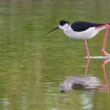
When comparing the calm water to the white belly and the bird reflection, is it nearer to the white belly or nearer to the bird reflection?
the bird reflection

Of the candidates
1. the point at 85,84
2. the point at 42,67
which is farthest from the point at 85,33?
the point at 85,84

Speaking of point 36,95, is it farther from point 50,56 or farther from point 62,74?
point 50,56

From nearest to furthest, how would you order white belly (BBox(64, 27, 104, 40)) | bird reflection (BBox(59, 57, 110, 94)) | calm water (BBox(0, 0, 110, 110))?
calm water (BBox(0, 0, 110, 110))
bird reflection (BBox(59, 57, 110, 94))
white belly (BBox(64, 27, 104, 40))

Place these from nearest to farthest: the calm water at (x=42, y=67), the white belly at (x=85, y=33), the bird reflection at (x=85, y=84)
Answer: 1. the calm water at (x=42, y=67)
2. the bird reflection at (x=85, y=84)
3. the white belly at (x=85, y=33)

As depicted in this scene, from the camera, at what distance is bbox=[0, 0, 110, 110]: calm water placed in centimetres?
764

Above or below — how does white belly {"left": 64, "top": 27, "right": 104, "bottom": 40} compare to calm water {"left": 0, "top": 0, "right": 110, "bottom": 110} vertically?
above

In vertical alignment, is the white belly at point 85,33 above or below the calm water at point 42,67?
above

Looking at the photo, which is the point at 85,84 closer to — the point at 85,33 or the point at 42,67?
the point at 42,67

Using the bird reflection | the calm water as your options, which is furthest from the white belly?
the bird reflection

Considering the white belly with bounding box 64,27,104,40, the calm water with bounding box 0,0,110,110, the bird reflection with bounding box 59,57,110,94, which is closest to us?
the calm water with bounding box 0,0,110,110

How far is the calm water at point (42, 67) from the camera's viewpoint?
7637 mm

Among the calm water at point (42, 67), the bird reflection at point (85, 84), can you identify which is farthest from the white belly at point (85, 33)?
the bird reflection at point (85, 84)

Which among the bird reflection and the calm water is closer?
the calm water

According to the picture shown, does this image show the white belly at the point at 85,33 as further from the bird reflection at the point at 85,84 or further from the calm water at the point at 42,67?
the bird reflection at the point at 85,84
